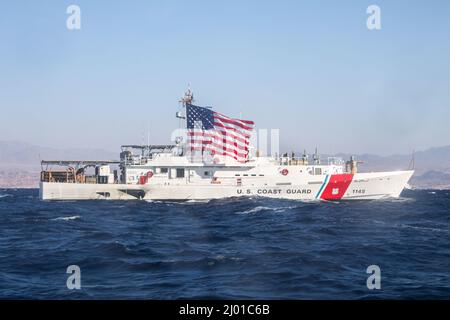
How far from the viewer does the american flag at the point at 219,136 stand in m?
47.5

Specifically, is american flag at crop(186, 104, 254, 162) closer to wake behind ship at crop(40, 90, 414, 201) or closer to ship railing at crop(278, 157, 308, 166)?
wake behind ship at crop(40, 90, 414, 201)

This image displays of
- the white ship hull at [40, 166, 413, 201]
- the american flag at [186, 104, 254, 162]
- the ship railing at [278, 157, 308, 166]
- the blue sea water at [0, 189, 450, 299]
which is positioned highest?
the american flag at [186, 104, 254, 162]

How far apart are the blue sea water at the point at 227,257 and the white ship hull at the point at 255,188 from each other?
1650 cm

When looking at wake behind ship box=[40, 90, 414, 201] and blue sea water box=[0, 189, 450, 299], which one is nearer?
blue sea water box=[0, 189, 450, 299]

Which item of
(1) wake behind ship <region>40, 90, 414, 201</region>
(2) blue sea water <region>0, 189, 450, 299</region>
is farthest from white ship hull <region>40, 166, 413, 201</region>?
(2) blue sea water <region>0, 189, 450, 299</region>

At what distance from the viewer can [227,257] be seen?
16.7 meters

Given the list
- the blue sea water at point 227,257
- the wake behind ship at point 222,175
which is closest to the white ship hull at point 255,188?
the wake behind ship at point 222,175

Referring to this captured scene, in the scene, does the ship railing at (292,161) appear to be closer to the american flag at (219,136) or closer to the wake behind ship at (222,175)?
the wake behind ship at (222,175)

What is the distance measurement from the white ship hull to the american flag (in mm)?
2938

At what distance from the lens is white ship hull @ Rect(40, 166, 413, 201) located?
153ft

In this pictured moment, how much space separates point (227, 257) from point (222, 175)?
106 ft

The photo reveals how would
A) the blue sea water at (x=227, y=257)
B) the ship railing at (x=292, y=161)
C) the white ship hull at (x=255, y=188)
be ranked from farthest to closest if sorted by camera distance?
the ship railing at (x=292, y=161) → the white ship hull at (x=255, y=188) → the blue sea water at (x=227, y=257)

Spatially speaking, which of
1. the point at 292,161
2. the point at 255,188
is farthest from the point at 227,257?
the point at 292,161

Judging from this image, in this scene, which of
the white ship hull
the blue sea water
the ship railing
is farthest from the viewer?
the ship railing
